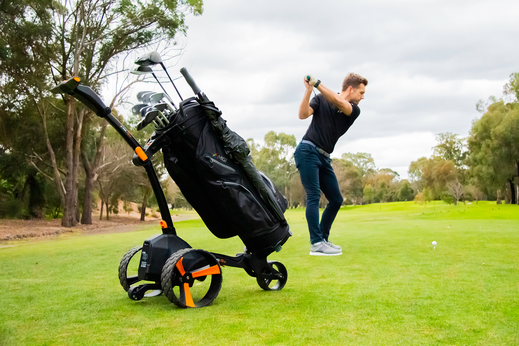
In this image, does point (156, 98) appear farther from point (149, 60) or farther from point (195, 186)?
point (195, 186)

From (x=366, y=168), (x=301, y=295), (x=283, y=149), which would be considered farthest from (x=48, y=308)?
(x=366, y=168)

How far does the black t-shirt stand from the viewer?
5.37 metres

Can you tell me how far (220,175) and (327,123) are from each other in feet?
8.32

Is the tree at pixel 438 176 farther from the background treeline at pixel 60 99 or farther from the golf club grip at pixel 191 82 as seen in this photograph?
the golf club grip at pixel 191 82

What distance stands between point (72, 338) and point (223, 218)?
1.43m

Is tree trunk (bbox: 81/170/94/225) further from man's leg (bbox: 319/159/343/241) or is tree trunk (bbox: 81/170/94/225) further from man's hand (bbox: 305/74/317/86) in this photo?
man's hand (bbox: 305/74/317/86)

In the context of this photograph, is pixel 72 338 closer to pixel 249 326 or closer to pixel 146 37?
pixel 249 326

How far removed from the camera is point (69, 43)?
1939cm

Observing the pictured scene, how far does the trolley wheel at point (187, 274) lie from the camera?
2881mm

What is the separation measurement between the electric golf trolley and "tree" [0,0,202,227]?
649 inches

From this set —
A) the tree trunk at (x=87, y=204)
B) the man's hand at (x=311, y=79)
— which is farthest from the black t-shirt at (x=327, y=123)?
the tree trunk at (x=87, y=204)

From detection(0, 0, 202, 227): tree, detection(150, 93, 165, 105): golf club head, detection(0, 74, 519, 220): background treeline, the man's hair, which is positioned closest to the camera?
detection(150, 93, 165, 105): golf club head

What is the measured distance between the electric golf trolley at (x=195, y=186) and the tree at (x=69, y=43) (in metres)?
16.5

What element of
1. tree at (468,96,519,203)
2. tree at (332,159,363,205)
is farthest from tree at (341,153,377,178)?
tree at (468,96,519,203)
